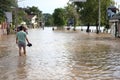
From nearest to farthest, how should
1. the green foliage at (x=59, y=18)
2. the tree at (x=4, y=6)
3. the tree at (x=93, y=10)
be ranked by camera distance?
the tree at (x=4, y=6)
the tree at (x=93, y=10)
the green foliage at (x=59, y=18)

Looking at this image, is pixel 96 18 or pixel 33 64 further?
pixel 96 18

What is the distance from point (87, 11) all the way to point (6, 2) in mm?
20159

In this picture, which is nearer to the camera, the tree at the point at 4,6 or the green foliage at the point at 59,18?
the tree at the point at 4,6

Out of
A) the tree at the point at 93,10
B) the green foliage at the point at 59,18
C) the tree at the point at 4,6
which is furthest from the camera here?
the green foliage at the point at 59,18

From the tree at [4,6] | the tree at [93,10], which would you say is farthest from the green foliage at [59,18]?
the tree at [4,6]

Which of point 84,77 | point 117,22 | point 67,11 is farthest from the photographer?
point 67,11

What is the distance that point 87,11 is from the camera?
80125 millimetres

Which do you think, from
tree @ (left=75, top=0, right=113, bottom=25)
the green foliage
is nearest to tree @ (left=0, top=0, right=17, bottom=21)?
tree @ (left=75, top=0, right=113, bottom=25)

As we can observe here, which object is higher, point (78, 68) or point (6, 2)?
point (6, 2)

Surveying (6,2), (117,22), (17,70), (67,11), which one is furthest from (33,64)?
(67,11)

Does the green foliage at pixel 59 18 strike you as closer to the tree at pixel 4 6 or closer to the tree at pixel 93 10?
the tree at pixel 93 10

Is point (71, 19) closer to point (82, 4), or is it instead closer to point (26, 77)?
point (82, 4)

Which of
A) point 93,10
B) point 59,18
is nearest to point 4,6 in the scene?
point 93,10

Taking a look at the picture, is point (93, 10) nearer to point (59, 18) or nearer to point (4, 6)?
point (4, 6)
